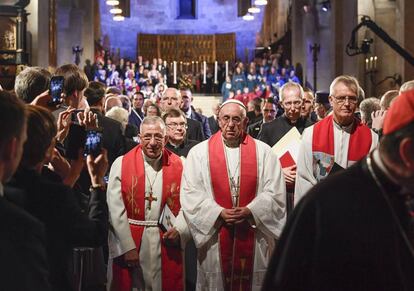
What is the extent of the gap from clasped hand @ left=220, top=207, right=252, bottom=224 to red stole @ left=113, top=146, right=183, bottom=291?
21.6 inches

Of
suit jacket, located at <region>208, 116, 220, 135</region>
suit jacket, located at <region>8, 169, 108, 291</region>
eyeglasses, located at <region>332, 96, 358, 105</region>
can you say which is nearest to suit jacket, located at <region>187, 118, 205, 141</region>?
eyeglasses, located at <region>332, 96, 358, 105</region>

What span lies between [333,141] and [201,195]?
1.23m

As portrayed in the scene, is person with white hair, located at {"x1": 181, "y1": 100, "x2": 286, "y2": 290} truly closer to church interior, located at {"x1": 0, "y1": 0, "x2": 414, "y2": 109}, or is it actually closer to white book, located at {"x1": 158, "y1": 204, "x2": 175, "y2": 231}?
white book, located at {"x1": 158, "y1": 204, "x2": 175, "y2": 231}

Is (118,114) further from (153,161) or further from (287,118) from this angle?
(153,161)

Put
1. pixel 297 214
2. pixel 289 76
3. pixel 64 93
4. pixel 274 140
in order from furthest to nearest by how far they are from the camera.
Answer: pixel 289 76, pixel 274 140, pixel 64 93, pixel 297 214

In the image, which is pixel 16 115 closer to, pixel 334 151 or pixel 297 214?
pixel 297 214

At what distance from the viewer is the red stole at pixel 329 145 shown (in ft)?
22.7

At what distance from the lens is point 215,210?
6.60m

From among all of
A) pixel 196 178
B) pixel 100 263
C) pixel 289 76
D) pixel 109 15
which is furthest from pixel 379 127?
pixel 109 15

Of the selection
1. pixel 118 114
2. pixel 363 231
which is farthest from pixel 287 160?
pixel 363 231

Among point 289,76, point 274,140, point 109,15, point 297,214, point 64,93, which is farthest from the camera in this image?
point 109,15

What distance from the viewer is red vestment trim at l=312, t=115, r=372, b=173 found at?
22.8 feet

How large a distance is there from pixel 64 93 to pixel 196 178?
1531 mm

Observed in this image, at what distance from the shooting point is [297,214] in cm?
283
